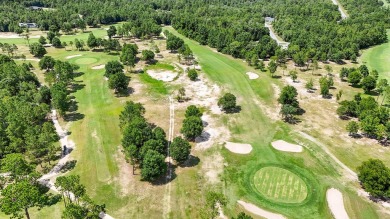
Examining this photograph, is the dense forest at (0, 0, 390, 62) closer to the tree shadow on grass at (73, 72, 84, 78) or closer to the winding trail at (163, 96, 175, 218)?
the tree shadow on grass at (73, 72, 84, 78)

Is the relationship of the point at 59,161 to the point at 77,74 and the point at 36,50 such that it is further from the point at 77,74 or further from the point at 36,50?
the point at 36,50

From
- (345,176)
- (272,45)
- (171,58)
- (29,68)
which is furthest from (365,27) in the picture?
(29,68)

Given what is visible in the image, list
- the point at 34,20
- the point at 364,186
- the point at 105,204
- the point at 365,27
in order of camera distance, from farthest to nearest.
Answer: the point at 34,20 → the point at 365,27 → the point at 364,186 → the point at 105,204

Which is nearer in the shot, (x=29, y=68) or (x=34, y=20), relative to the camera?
(x=29, y=68)

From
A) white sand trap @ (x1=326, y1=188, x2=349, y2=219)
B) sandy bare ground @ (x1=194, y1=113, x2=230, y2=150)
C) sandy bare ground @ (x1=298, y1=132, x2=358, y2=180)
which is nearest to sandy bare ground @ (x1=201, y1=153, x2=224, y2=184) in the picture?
sandy bare ground @ (x1=194, y1=113, x2=230, y2=150)

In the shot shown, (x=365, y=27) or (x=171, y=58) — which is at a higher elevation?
(x=365, y=27)

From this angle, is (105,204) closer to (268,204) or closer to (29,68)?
(268,204)

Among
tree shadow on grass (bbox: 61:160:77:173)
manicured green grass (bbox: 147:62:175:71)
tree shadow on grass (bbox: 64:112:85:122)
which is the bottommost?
tree shadow on grass (bbox: 61:160:77:173)

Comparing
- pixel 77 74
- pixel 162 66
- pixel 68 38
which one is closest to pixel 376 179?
pixel 162 66
